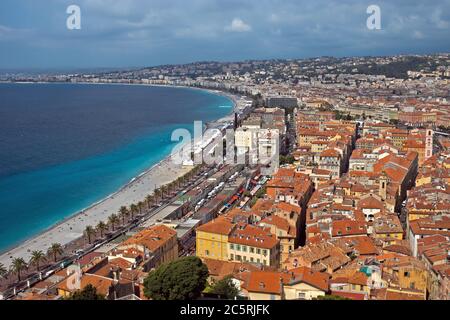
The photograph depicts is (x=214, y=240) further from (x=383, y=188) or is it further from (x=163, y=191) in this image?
(x=163, y=191)

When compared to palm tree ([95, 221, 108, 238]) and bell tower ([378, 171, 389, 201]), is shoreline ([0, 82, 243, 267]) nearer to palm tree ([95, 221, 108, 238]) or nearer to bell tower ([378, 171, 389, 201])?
palm tree ([95, 221, 108, 238])

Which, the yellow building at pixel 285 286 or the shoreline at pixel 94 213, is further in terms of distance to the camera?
the shoreline at pixel 94 213

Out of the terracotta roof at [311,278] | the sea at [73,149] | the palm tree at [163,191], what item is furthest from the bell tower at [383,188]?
the sea at [73,149]

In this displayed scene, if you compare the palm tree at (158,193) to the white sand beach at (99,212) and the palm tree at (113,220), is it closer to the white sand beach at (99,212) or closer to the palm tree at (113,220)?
the white sand beach at (99,212)

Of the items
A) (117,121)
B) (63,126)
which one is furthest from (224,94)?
(63,126)

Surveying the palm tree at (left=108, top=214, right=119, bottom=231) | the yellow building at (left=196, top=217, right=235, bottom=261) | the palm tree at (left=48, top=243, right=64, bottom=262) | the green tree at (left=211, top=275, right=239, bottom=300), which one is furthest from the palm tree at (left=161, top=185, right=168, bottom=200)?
the green tree at (left=211, top=275, right=239, bottom=300)
